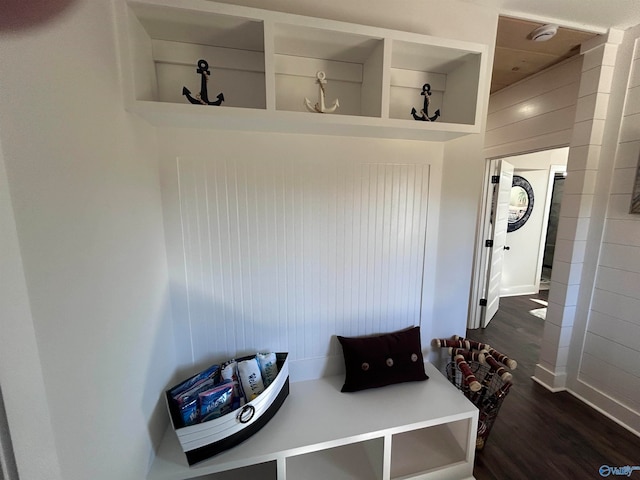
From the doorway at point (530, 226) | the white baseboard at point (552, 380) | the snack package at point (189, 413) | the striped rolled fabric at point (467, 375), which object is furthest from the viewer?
the doorway at point (530, 226)

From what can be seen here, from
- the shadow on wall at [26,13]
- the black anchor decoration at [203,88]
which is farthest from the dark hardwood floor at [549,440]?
the shadow on wall at [26,13]

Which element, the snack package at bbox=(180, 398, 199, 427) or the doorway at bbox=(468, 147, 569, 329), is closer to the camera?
the snack package at bbox=(180, 398, 199, 427)

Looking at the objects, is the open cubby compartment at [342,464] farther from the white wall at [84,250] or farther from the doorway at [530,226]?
the doorway at [530,226]

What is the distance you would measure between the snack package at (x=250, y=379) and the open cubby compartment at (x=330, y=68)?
1193mm

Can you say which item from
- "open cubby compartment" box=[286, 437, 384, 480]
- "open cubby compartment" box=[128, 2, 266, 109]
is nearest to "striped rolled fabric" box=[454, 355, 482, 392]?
"open cubby compartment" box=[286, 437, 384, 480]

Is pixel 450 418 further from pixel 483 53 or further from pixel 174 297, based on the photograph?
pixel 483 53

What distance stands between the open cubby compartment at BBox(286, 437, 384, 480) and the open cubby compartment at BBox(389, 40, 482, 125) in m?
1.57

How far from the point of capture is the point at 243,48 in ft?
3.77

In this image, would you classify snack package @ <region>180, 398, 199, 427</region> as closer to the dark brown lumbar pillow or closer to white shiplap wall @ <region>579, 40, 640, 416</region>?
the dark brown lumbar pillow

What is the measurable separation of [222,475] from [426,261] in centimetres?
148

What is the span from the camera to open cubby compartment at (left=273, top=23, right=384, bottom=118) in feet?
3.53

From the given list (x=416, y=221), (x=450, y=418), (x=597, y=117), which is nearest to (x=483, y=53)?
(x=416, y=221)

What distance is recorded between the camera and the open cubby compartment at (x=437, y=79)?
1.19m

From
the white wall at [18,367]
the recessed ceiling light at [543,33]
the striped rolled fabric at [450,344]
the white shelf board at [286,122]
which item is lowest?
the striped rolled fabric at [450,344]
